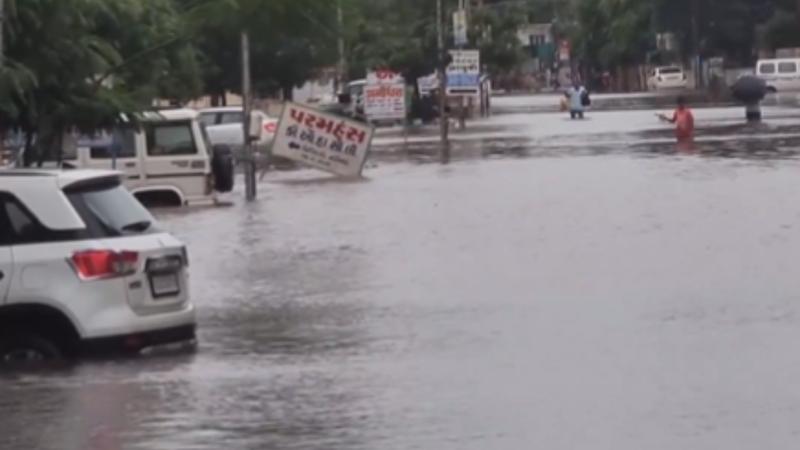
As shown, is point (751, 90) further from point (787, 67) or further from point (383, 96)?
point (787, 67)

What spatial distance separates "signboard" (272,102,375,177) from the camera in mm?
40125

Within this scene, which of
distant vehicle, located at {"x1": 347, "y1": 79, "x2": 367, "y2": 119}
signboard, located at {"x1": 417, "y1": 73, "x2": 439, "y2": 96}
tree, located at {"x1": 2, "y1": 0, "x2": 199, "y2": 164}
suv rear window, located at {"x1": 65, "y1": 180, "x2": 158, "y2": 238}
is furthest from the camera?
signboard, located at {"x1": 417, "y1": 73, "x2": 439, "y2": 96}

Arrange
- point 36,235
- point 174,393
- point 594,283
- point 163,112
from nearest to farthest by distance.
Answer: point 174,393
point 36,235
point 594,283
point 163,112

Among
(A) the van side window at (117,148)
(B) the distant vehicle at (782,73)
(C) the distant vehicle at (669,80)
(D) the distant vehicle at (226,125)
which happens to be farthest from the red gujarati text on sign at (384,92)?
(C) the distant vehicle at (669,80)

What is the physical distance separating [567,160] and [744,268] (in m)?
22.4

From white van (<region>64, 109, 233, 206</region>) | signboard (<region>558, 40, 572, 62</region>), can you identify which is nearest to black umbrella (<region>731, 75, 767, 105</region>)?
white van (<region>64, 109, 233, 206</region>)

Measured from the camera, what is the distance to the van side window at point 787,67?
94.6 m

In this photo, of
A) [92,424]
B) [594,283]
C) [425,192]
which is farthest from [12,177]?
[425,192]

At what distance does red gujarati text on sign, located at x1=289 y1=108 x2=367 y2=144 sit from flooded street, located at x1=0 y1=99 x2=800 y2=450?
3009mm

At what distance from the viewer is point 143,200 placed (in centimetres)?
3375

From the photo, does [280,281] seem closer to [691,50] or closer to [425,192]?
[425,192]

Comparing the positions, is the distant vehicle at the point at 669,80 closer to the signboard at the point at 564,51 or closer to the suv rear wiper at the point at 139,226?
the signboard at the point at 564,51

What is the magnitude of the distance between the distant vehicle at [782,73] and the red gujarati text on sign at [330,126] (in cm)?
5554

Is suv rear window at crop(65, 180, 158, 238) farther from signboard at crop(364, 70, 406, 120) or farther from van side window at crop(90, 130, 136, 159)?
signboard at crop(364, 70, 406, 120)
